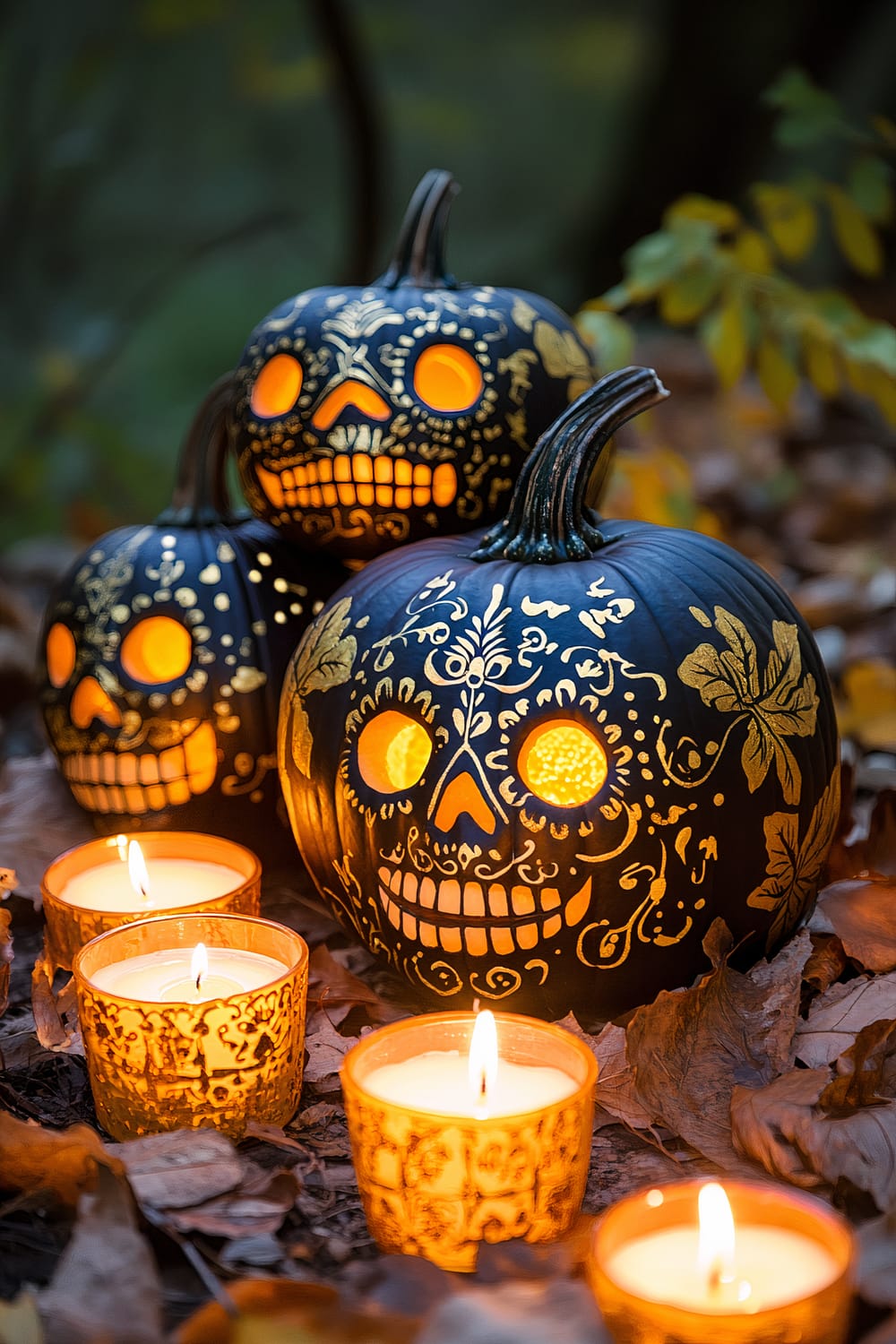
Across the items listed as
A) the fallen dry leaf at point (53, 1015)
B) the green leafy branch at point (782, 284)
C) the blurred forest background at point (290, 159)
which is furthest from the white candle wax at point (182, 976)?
the blurred forest background at point (290, 159)

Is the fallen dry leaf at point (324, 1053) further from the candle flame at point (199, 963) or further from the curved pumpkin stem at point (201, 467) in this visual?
the curved pumpkin stem at point (201, 467)

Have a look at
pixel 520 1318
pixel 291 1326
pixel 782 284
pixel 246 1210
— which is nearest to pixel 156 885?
pixel 246 1210

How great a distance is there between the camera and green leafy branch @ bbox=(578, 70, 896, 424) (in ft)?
7.99

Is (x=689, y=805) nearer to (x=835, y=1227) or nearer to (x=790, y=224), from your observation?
(x=835, y=1227)

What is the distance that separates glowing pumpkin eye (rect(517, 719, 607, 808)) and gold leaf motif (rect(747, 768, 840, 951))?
0.22 metres

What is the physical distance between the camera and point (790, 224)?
2629 mm

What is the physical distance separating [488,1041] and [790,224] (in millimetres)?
1947

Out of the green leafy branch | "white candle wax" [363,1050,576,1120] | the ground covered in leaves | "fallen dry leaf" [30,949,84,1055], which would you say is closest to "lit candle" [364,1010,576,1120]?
"white candle wax" [363,1050,576,1120]

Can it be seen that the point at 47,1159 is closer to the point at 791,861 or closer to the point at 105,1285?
the point at 105,1285

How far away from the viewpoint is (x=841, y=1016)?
5.03 feet

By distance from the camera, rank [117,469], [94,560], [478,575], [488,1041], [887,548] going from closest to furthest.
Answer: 1. [488,1041]
2. [478,575]
3. [94,560]
4. [887,548]
5. [117,469]

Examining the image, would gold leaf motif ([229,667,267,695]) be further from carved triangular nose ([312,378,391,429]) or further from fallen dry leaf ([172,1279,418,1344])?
fallen dry leaf ([172,1279,418,1344])

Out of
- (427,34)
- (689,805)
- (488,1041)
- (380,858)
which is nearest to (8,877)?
(380,858)

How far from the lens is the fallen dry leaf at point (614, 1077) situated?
1.40m
